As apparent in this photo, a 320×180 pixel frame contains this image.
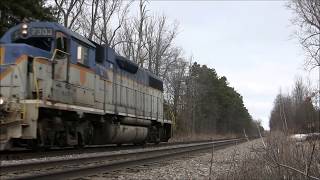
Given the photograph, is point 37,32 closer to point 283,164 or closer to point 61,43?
point 61,43

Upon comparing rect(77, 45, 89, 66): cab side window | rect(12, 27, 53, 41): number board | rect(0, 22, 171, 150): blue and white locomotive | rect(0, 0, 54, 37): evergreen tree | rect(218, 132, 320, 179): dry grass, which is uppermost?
rect(0, 0, 54, 37): evergreen tree

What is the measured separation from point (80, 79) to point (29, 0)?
9.63 m

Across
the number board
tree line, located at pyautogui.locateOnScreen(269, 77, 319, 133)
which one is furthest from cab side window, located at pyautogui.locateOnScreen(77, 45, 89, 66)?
tree line, located at pyautogui.locateOnScreen(269, 77, 319, 133)

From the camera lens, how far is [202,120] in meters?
71.9

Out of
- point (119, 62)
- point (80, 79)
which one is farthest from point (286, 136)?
point (119, 62)

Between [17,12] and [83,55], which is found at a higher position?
[17,12]

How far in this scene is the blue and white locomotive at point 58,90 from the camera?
1194cm

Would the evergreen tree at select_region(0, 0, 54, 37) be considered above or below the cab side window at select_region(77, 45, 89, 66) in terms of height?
above

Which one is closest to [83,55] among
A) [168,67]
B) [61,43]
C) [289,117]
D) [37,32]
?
[61,43]

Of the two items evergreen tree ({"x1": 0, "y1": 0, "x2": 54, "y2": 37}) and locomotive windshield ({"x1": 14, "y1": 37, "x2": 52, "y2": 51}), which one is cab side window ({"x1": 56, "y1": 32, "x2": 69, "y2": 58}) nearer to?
locomotive windshield ({"x1": 14, "y1": 37, "x2": 52, "y2": 51})

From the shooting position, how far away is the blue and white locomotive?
39.2 ft

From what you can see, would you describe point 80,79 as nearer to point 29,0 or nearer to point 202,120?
point 29,0

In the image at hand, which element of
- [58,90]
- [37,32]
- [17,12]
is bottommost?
[58,90]

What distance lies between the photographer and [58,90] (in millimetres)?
13430
